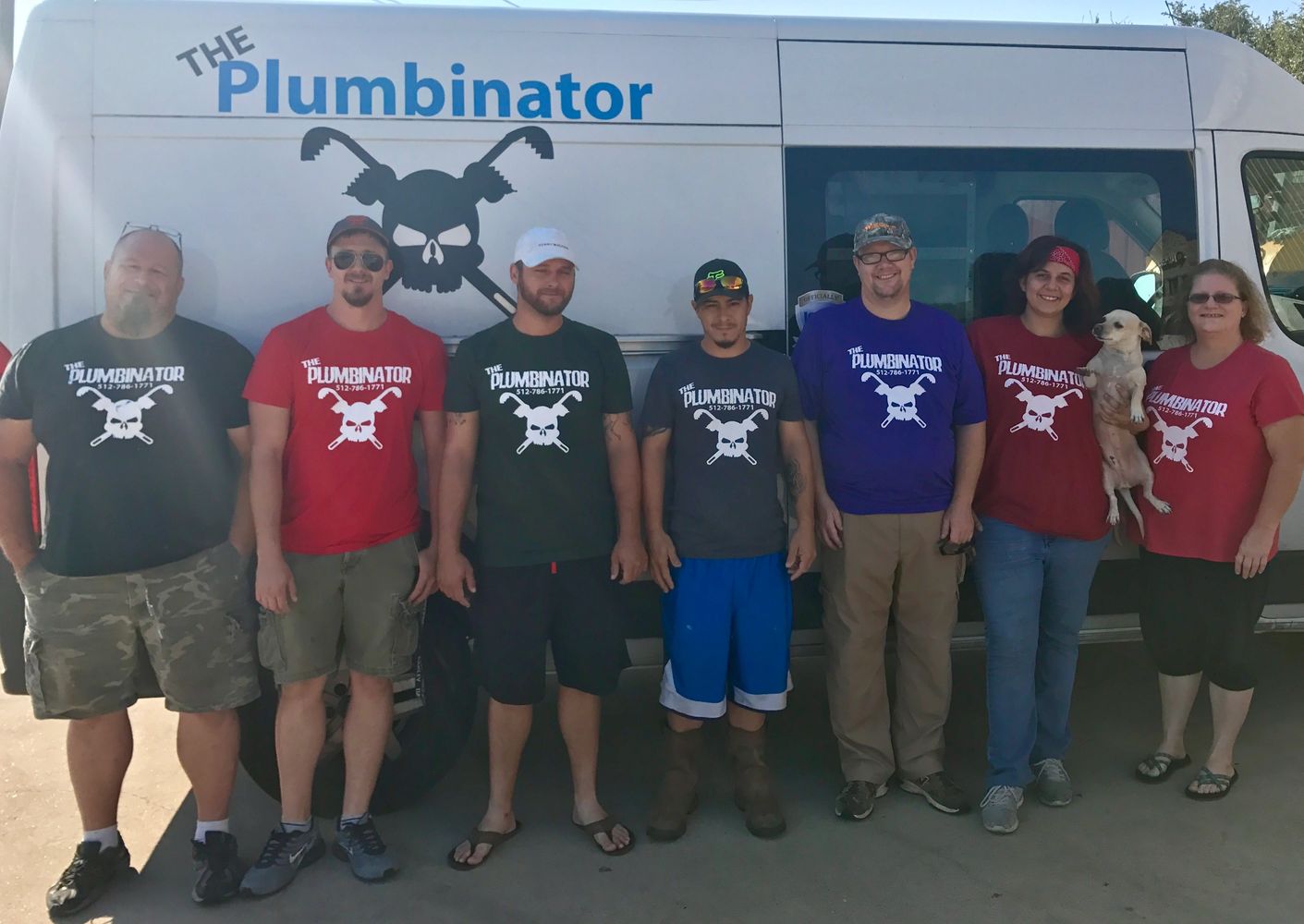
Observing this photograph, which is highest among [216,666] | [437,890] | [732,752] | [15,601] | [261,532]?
[261,532]

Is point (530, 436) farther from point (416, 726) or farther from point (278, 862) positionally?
point (278, 862)

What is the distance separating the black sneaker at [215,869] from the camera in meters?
2.76

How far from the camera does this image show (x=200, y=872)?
9.15 feet

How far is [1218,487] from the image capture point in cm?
311

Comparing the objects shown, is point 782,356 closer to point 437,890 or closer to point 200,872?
point 437,890

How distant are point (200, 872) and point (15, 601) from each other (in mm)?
1025

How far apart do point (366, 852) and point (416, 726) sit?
1.44ft

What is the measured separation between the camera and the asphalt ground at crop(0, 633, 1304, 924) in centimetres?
271

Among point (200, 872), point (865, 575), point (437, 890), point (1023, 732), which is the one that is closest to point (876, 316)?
point (865, 575)

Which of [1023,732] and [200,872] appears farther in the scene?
[1023,732]

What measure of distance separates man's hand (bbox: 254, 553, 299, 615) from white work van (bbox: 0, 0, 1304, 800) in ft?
1.94

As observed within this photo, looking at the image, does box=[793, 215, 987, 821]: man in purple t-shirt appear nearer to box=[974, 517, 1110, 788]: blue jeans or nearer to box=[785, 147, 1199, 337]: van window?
box=[974, 517, 1110, 788]: blue jeans

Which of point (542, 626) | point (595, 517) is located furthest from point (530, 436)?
point (542, 626)

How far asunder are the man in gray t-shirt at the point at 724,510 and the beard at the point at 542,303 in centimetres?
39
